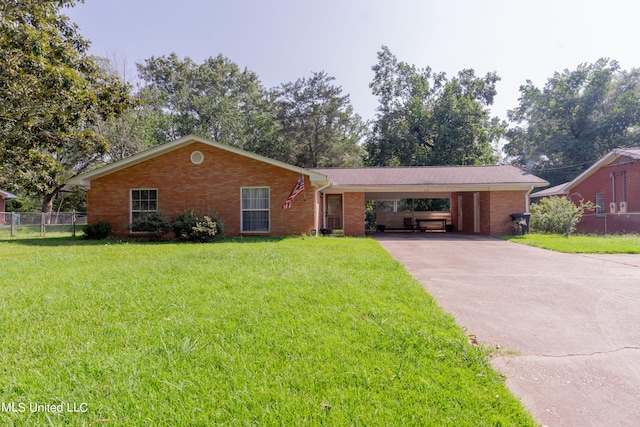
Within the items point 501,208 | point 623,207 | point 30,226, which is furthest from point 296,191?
A: point 623,207

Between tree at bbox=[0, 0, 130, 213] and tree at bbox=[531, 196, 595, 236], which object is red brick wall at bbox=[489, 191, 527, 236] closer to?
tree at bbox=[531, 196, 595, 236]

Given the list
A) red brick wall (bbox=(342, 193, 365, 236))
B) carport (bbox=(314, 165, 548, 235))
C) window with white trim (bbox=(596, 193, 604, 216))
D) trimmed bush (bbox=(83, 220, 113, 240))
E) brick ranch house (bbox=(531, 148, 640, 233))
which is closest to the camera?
trimmed bush (bbox=(83, 220, 113, 240))

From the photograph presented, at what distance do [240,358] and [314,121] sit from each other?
30.6 meters

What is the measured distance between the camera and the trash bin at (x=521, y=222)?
15606 millimetres

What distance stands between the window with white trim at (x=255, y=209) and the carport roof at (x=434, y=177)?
349 cm

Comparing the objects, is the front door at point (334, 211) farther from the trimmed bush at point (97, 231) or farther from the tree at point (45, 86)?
the tree at point (45, 86)

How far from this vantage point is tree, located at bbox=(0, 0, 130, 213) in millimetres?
9758

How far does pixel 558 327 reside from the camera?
Result: 3.87 m

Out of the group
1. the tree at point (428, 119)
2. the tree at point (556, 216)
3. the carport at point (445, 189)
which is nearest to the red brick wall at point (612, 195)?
the tree at point (556, 216)

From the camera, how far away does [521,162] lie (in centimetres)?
4019

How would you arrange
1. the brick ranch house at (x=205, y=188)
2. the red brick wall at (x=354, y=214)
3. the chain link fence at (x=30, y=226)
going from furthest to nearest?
the chain link fence at (x=30, y=226) → the red brick wall at (x=354, y=214) → the brick ranch house at (x=205, y=188)

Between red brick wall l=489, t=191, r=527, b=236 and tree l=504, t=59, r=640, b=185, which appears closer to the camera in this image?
red brick wall l=489, t=191, r=527, b=236

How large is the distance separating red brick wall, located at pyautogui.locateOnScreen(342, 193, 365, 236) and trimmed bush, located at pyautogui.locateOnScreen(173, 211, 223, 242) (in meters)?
6.05

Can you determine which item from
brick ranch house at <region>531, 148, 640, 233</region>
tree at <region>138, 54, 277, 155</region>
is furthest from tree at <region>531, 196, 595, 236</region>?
tree at <region>138, 54, 277, 155</region>
